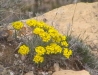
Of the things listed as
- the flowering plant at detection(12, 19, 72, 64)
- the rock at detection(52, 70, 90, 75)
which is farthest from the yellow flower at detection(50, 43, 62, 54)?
the rock at detection(52, 70, 90, 75)

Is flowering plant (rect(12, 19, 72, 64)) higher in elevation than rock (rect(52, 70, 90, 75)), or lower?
higher

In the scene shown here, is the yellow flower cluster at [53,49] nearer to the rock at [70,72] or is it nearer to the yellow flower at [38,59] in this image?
the yellow flower at [38,59]

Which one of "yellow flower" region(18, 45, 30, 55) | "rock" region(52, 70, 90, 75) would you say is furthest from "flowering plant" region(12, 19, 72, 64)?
"rock" region(52, 70, 90, 75)

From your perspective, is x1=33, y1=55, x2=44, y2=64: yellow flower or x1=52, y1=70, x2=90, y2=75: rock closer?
x1=33, y1=55, x2=44, y2=64: yellow flower

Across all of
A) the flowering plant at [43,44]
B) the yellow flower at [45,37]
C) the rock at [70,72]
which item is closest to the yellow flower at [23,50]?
the flowering plant at [43,44]

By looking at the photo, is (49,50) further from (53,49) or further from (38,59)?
(38,59)

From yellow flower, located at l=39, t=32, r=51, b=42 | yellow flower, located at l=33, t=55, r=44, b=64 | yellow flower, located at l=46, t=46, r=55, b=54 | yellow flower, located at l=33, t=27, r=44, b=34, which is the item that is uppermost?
yellow flower, located at l=33, t=27, r=44, b=34

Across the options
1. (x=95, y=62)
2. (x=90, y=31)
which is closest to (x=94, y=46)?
(x=90, y=31)

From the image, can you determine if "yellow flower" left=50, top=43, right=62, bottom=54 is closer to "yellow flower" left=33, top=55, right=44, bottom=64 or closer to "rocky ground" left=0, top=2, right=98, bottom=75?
"yellow flower" left=33, top=55, right=44, bottom=64
